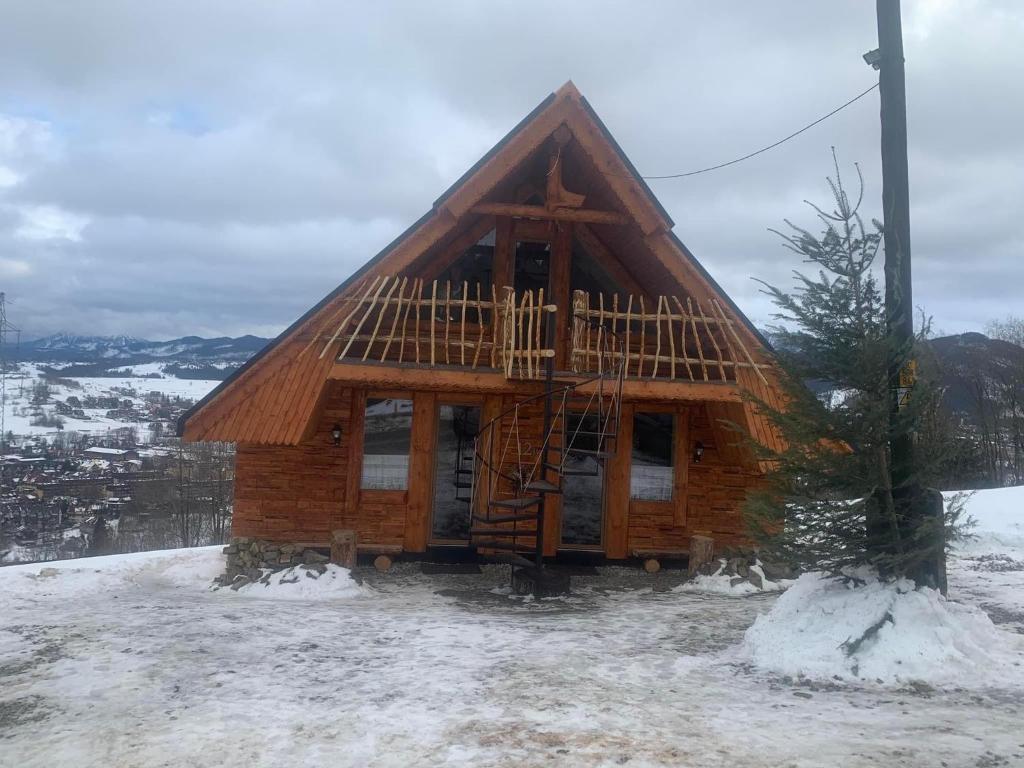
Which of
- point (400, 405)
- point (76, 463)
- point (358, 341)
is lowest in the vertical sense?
point (76, 463)

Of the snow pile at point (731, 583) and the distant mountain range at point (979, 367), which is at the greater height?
the distant mountain range at point (979, 367)

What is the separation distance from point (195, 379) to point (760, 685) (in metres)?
163

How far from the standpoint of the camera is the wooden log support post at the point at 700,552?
10.4m

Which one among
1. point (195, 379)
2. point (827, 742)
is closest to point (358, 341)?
point (827, 742)

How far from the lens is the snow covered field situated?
453 cm

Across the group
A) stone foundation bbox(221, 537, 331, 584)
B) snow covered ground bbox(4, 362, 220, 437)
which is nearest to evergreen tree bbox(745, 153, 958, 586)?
stone foundation bbox(221, 537, 331, 584)

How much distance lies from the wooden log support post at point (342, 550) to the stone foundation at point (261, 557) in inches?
9.8

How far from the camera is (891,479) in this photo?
6586mm

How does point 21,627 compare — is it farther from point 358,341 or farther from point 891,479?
point 891,479

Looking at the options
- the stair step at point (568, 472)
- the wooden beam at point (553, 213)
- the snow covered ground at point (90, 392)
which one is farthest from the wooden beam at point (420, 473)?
the snow covered ground at point (90, 392)

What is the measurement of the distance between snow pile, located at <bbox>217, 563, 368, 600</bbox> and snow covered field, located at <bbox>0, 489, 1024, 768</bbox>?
13 centimetres

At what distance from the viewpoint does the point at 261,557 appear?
405 inches

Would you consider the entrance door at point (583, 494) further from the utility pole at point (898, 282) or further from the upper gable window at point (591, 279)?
the utility pole at point (898, 282)

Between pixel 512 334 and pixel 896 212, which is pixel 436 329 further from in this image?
pixel 896 212
